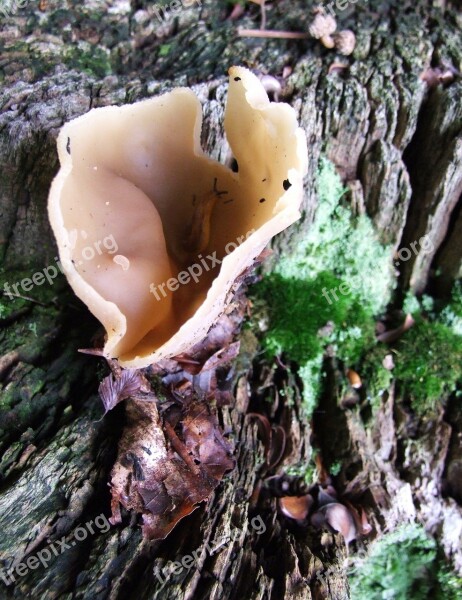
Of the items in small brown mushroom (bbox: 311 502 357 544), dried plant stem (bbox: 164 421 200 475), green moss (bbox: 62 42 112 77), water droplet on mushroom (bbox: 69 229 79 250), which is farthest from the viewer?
green moss (bbox: 62 42 112 77)

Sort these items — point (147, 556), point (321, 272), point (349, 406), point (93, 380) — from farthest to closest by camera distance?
1. point (321, 272)
2. point (349, 406)
3. point (93, 380)
4. point (147, 556)

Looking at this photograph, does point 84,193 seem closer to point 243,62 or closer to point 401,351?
point 243,62

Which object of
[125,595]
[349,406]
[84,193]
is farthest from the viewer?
[349,406]

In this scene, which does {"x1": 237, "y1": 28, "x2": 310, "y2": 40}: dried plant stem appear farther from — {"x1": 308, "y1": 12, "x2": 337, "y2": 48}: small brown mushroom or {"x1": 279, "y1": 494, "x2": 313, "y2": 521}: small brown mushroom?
{"x1": 279, "y1": 494, "x2": 313, "y2": 521}: small brown mushroom

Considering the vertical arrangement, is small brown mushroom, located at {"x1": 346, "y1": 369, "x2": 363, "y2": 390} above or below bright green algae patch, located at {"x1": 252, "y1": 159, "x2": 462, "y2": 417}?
below

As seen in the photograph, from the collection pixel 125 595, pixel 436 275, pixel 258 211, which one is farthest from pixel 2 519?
pixel 436 275

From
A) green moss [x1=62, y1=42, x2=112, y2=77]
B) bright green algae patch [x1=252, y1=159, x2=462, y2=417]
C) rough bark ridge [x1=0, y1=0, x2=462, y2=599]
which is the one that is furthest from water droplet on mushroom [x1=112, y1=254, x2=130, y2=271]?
green moss [x1=62, y1=42, x2=112, y2=77]

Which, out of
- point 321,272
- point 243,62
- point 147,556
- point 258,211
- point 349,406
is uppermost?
point 243,62
